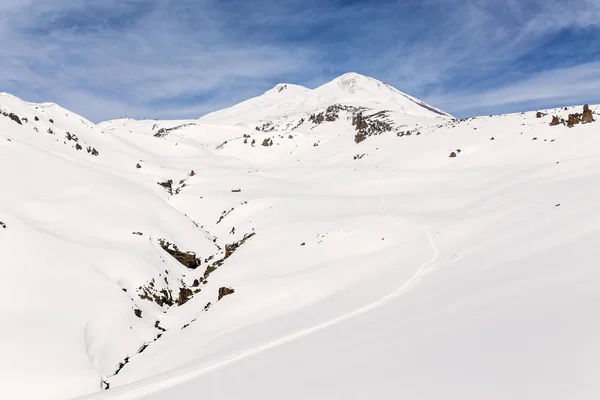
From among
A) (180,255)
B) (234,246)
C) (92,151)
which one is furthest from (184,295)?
(92,151)

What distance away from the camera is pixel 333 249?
751 inches

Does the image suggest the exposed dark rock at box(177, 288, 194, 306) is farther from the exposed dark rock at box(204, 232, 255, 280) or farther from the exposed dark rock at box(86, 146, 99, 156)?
the exposed dark rock at box(86, 146, 99, 156)

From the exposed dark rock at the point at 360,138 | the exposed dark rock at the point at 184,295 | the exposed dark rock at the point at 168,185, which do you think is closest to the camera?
the exposed dark rock at the point at 184,295

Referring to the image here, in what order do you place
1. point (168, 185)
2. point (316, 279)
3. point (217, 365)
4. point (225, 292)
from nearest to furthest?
1. point (217, 365)
2. point (316, 279)
3. point (225, 292)
4. point (168, 185)

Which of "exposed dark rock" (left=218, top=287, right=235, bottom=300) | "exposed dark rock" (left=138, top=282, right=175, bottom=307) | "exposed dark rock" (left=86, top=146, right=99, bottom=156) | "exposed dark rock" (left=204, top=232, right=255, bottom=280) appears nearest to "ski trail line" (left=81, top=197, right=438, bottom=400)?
"exposed dark rock" (left=218, top=287, right=235, bottom=300)

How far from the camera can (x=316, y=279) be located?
51.1 ft

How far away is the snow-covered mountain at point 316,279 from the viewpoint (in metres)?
5.58

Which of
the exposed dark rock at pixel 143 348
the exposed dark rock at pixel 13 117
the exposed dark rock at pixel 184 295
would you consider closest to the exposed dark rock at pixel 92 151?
the exposed dark rock at pixel 13 117

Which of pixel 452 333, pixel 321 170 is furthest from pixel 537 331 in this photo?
pixel 321 170

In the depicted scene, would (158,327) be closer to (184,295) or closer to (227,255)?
(184,295)

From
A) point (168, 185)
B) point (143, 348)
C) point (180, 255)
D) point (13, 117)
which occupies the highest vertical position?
point (13, 117)

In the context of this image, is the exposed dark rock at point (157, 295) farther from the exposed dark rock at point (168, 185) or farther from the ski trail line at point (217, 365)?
the exposed dark rock at point (168, 185)

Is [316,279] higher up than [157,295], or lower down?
higher up

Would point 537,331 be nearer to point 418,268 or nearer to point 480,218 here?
point 418,268
